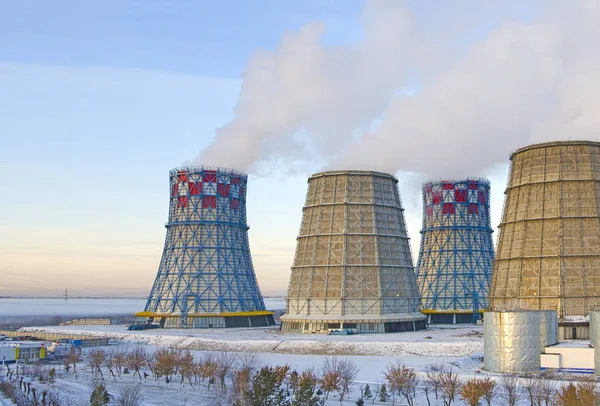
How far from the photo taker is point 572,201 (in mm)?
71000

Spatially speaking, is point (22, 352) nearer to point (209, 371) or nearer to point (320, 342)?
point (209, 371)

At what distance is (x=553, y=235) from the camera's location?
70.6 metres

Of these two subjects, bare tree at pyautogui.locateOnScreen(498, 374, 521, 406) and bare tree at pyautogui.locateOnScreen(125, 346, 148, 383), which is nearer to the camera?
bare tree at pyautogui.locateOnScreen(498, 374, 521, 406)

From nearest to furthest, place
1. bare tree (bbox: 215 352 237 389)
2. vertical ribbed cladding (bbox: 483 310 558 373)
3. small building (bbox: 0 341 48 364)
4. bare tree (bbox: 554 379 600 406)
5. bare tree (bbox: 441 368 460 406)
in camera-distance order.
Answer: bare tree (bbox: 554 379 600 406), bare tree (bbox: 441 368 460 406), bare tree (bbox: 215 352 237 389), vertical ribbed cladding (bbox: 483 310 558 373), small building (bbox: 0 341 48 364)

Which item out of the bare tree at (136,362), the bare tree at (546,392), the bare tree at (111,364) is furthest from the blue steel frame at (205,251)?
the bare tree at (546,392)

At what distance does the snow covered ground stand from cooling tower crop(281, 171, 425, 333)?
294cm

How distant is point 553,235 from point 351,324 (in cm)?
2454

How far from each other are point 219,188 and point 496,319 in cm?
4964

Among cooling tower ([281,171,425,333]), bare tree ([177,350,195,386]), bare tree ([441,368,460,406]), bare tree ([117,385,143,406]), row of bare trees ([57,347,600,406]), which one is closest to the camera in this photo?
row of bare trees ([57,347,600,406])

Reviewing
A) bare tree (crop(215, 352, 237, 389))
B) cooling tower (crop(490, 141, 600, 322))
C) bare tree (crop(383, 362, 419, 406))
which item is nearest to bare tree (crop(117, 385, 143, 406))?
bare tree (crop(215, 352, 237, 389))

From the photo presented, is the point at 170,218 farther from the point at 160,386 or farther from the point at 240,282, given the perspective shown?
the point at 160,386

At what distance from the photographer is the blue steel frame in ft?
297

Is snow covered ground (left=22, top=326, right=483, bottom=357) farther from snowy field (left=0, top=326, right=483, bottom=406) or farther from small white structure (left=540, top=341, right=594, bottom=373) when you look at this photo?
small white structure (left=540, top=341, right=594, bottom=373)

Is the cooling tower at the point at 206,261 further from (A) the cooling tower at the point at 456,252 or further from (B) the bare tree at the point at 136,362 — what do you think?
(A) the cooling tower at the point at 456,252
